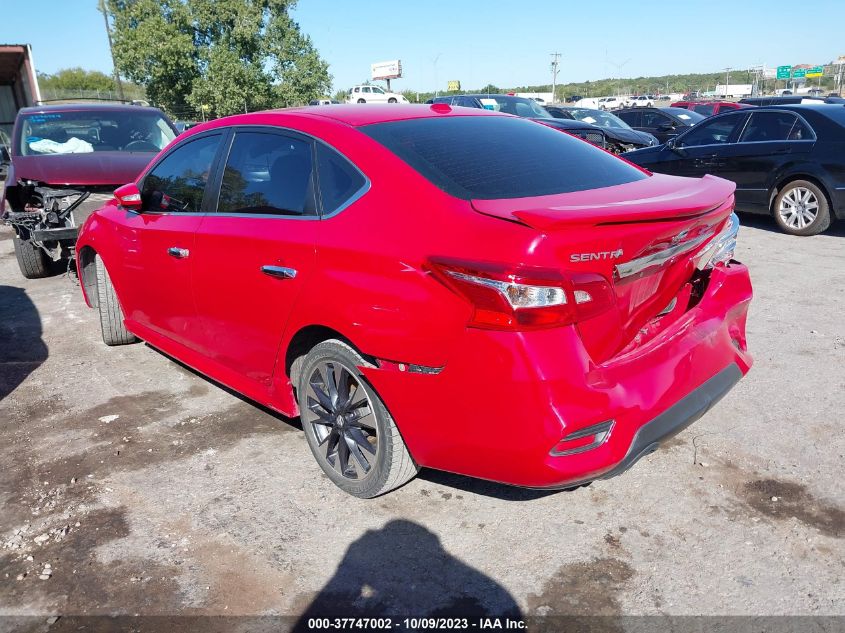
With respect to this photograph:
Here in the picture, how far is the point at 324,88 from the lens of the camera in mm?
44156

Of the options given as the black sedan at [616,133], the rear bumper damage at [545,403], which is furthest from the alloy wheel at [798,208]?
the rear bumper damage at [545,403]

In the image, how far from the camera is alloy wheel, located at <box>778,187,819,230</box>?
833cm

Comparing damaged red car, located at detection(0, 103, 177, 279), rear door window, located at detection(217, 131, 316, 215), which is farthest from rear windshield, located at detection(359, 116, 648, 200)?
damaged red car, located at detection(0, 103, 177, 279)

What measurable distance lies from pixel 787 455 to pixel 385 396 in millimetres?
2113

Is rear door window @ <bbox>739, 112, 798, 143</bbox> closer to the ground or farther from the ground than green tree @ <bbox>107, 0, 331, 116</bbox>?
closer to the ground

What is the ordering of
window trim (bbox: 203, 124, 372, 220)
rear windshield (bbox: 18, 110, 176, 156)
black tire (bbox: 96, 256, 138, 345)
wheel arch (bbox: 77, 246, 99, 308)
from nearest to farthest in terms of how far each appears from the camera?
window trim (bbox: 203, 124, 372, 220), black tire (bbox: 96, 256, 138, 345), wheel arch (bbox: 77, 246, 99, 308), rear windshield (bbox: 18, 110, 176, 156)

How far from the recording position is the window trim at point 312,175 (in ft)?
9.28

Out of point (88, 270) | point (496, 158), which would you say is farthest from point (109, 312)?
point (496, 158)

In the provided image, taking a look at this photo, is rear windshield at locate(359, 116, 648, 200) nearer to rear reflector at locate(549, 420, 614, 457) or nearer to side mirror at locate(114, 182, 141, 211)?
rear reflector at locate(549, 420, 614, 457)

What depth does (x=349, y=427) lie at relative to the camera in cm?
303

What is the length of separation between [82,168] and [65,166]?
0.22 m

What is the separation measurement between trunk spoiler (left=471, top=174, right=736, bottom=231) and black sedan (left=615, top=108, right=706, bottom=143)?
49.5 feet

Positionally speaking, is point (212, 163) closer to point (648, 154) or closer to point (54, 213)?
point (54, 213)

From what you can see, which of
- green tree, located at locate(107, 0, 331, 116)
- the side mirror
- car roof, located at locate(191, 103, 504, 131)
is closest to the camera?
car roof, located at locate(191, 103, 504, 131)
